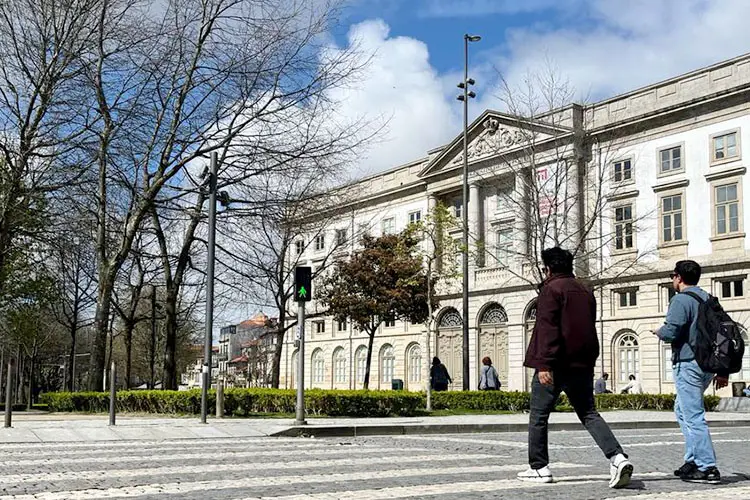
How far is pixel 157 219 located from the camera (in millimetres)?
26594

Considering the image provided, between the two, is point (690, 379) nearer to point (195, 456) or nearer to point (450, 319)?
point (195, 456)

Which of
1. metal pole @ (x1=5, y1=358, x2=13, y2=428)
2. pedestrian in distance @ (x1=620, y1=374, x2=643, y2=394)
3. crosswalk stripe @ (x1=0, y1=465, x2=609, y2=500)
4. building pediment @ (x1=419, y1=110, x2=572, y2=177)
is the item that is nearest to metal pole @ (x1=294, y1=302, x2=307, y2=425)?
metal pole @ (x1=5, y1=358, x2=13, y2=428)

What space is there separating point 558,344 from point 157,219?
829 inches

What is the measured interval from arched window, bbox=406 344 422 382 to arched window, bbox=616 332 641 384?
50.1 feet

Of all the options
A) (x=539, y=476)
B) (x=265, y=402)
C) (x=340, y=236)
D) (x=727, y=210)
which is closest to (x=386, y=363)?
(x=340, y=236)

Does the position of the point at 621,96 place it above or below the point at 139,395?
above

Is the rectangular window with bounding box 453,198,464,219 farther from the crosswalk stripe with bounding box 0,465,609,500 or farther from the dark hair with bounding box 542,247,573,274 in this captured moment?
the dark hair with bounding box 542,247,573,274

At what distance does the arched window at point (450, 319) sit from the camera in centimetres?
5316

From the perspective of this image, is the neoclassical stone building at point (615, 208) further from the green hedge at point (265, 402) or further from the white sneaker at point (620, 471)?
the white sneaker at point (620, 471)

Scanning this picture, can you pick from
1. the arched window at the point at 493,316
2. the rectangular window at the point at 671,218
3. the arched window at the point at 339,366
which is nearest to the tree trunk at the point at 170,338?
A: the rectangular window at the point at 671,218

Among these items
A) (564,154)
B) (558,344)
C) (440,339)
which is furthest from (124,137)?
(440,339)

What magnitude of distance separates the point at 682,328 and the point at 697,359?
276 millimetres

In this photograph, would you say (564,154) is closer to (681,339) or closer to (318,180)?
(318,180)

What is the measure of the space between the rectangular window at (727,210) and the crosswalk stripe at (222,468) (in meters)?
32.0
